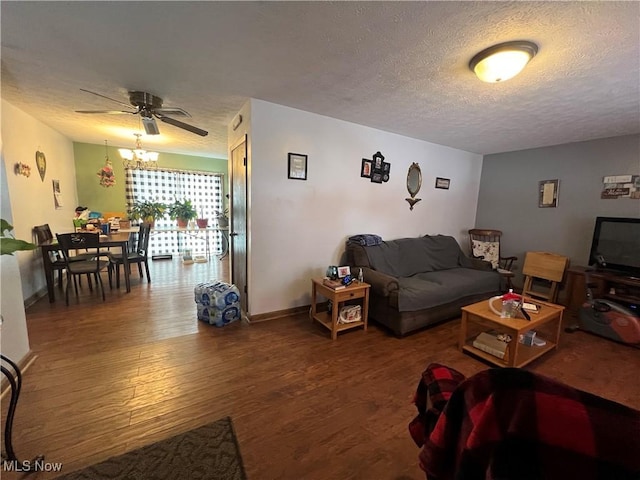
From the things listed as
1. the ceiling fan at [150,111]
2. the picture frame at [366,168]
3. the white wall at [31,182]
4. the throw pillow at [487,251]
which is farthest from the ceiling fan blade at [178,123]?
the throw pillow at [487,251]

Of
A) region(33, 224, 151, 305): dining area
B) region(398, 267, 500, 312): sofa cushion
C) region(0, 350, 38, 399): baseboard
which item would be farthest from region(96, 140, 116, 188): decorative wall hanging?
region(398, 267, 500, 312): sofa cushion

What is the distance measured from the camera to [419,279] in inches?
132

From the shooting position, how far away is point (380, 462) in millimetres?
1435

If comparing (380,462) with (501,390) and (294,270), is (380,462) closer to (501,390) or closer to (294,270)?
(501,390)

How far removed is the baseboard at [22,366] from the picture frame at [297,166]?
8.90 feet

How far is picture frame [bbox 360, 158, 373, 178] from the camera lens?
11.5 ft

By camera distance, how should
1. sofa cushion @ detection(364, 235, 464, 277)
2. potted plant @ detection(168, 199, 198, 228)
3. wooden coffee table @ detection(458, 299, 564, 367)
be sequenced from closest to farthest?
wooden coffee table @ detection(458, 299, 564, 367), sofa cushion @ detection(364, 235, 464, 277), potted plant @ detection(168, 199, 198, 228)

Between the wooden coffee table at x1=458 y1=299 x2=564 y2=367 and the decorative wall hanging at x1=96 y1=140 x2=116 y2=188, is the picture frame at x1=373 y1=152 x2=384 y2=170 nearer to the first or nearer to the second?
the wooden coffee table at x1=458 y1=299 x2=564 y2=367

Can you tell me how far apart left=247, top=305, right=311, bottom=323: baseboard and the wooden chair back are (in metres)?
3.38

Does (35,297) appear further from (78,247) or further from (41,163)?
(41,163)

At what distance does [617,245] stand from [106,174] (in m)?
8.07

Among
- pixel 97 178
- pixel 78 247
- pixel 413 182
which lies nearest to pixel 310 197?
pixel 413 182

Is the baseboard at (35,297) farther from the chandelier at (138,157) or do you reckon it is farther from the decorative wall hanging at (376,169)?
the decorative wall hanging at (376,169)

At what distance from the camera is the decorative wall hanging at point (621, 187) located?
10.9ft
